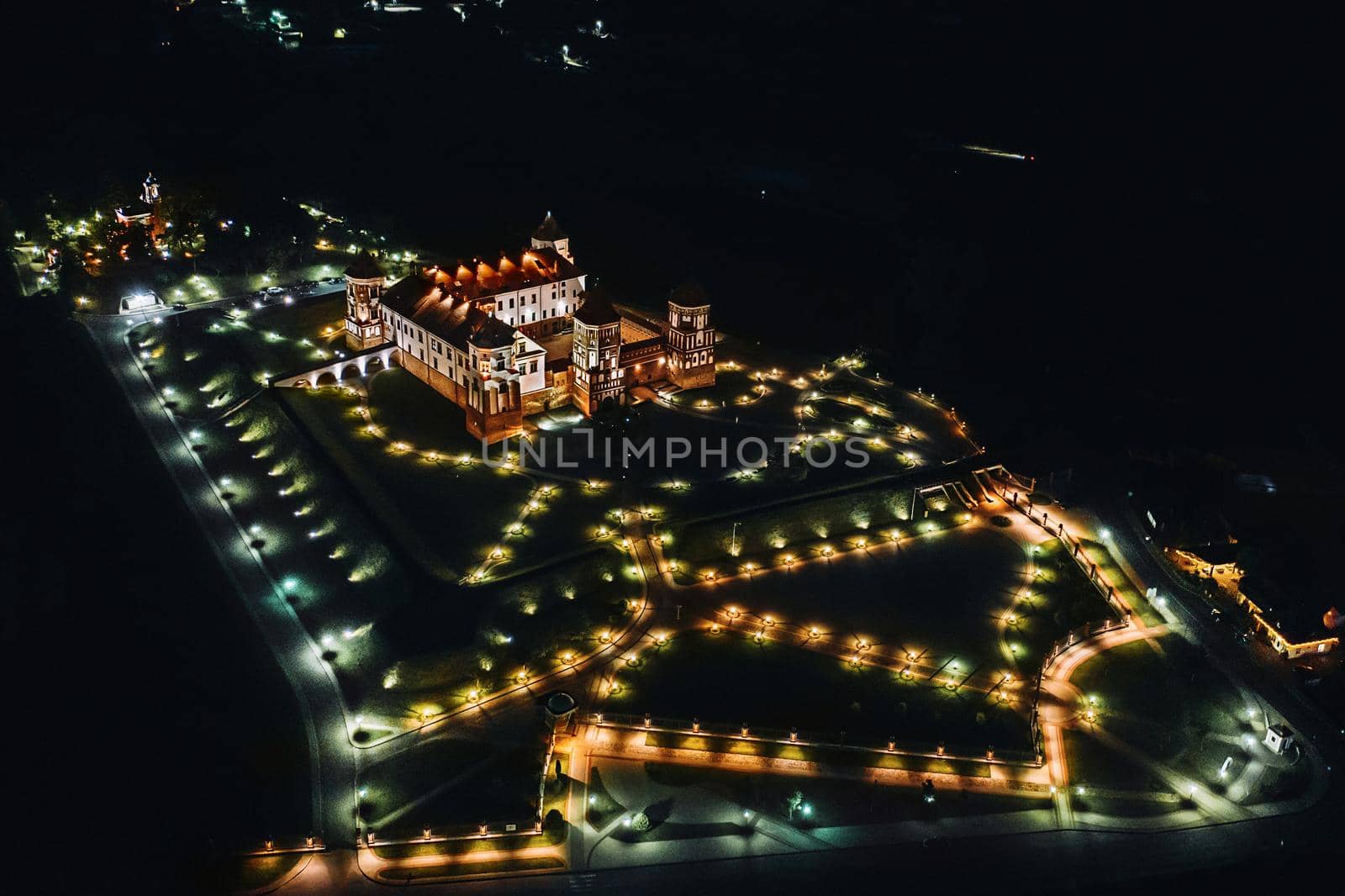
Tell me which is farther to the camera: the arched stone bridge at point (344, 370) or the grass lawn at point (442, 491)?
the arched stone bridge at point (344, 370)

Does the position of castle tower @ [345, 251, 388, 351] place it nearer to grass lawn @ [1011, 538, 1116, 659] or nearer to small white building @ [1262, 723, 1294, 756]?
grass lawn @ [1011, 538, 1116, 659]

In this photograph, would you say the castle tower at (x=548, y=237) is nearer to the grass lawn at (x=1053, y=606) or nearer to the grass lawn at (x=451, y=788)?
the grass lawn at (x=1053, y=606)

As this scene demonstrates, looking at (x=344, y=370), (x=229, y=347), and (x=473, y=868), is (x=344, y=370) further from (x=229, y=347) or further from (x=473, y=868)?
(x=473, y=868)

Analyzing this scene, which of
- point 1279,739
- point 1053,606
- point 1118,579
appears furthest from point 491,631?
point 1279,739

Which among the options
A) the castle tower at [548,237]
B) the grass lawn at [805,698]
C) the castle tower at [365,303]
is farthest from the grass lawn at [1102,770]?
the castle tower at [365,303]

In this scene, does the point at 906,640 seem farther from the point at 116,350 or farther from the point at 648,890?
the point at 116,350

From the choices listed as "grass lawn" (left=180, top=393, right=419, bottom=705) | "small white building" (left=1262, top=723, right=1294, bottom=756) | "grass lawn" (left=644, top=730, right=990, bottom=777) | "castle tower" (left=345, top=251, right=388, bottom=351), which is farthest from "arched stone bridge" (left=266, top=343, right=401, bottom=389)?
"small white building" (left=1262, top=723, right=1294, bottom=756)
